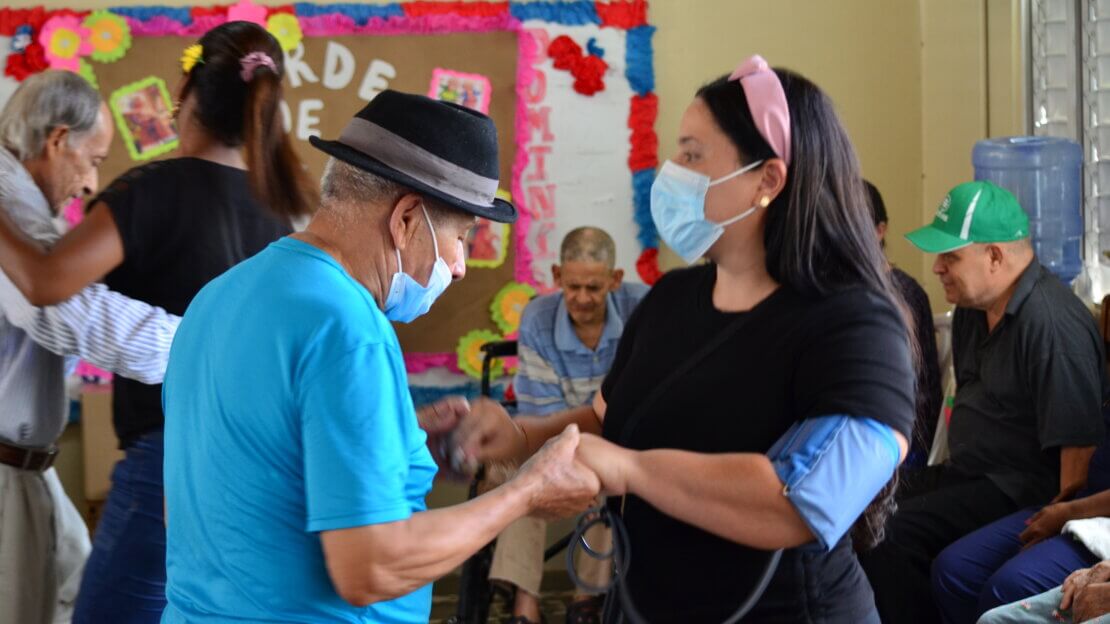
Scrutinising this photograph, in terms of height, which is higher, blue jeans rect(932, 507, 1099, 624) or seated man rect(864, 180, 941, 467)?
seated man rect(864, 180, 941, 467)

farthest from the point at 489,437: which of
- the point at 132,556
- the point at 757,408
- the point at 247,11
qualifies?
the point at 247,11

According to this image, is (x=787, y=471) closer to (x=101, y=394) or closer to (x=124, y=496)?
(x=124, y=496)

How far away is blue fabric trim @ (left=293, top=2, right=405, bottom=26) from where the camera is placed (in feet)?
15.7

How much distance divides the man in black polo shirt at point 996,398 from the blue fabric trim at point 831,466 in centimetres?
188

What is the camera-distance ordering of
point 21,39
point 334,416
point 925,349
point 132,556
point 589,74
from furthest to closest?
point 589,74 → point 21,39 → point 925,349 → point 132,556 → point 334,416

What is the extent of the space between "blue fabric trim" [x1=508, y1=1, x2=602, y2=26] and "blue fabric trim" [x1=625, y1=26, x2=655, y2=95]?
18 cm

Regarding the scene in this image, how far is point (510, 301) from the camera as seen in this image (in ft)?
16.0

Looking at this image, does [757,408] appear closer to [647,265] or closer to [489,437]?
[489,437]

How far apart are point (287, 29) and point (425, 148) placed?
3519mm

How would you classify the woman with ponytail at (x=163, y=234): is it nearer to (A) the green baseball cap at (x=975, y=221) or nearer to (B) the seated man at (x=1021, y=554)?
(B) the seated man at (x=1021, y=554)

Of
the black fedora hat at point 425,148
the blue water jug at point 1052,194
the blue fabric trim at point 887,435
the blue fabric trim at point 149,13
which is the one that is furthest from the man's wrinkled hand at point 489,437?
the blue fabric trim at point 149,13

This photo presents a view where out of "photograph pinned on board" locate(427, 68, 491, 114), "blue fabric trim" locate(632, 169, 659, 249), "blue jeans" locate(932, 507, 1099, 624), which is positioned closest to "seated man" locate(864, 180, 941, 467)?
"blue jeans" locate(932, 507, 1099, 624)

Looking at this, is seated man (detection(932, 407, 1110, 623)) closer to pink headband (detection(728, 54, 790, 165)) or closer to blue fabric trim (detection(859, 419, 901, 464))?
blue fabric trim (detection(859, 419, 901, 464))

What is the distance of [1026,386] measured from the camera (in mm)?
3402
